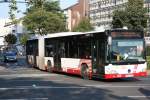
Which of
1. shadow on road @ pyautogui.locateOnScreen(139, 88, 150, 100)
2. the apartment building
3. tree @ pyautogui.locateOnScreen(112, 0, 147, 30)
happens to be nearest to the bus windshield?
shadow on road @ pyautogui.locateOnScreen(139, 88, 150, 100)

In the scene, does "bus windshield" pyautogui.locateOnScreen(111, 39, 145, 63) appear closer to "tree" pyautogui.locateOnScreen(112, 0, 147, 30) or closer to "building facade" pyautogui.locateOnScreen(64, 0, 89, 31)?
"tree" pyautogui.locateOnScreen(112, 0, 147, 30)

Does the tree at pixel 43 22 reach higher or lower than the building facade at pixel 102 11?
lower

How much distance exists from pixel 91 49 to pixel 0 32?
138293mm

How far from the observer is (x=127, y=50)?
77.7ft

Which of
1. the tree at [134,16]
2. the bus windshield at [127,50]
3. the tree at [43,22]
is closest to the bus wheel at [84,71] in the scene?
the bus windshield at [127,50]

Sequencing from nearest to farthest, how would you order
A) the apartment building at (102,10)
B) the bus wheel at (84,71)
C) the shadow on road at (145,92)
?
the shadow on road at (145,92) < the bus wheel at (84,71) < the apartment building at (102,10)

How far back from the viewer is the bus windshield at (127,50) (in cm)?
2347

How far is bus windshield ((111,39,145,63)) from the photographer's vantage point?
2347 cm

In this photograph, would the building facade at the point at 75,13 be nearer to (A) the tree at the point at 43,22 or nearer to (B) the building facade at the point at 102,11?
(B) the building facade at the point at 102,11

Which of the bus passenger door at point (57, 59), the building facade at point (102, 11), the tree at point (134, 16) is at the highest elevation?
the building facade at point (102, 11)

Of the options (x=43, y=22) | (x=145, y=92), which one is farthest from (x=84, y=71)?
(x=43, y=22)

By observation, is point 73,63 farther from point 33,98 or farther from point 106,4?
point 106,4

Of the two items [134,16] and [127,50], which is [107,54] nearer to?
[127,50]

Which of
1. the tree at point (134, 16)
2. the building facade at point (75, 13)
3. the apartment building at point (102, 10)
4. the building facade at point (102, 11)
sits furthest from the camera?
the building facade at point (75, 13)
